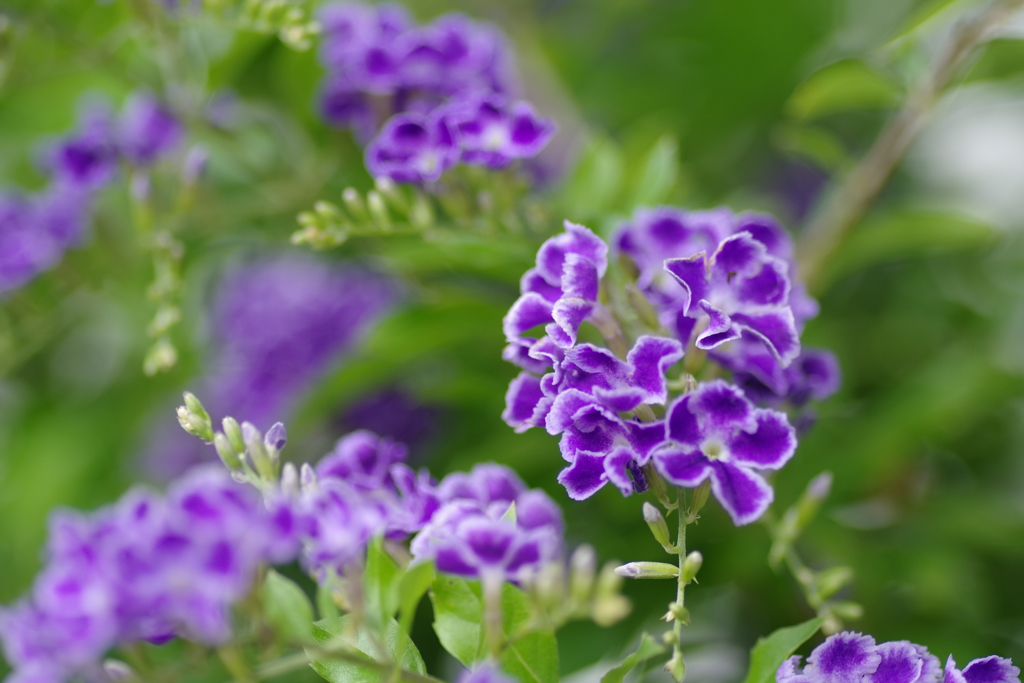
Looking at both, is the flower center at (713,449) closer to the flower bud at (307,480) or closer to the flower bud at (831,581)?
the flower bud at (831,581)

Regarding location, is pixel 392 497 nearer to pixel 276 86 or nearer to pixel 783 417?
pixel 783 417

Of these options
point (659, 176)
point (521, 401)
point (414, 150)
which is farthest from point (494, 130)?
point (521, 401)

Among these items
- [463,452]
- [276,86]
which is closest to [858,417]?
[463,452]

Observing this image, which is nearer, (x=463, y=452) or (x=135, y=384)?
(x=463, y=452)

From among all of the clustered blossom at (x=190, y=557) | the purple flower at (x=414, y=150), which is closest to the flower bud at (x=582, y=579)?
the clustered blossom at (x=190, y=557)

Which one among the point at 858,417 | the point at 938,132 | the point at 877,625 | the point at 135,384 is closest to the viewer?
the point at 877,625

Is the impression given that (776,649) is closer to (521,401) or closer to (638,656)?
(638,656)
